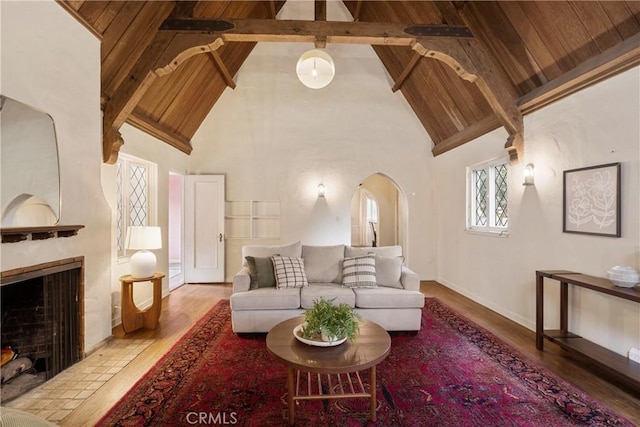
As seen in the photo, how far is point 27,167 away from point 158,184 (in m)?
2.55

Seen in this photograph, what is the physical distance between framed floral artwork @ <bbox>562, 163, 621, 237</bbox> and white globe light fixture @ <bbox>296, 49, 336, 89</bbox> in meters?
2.68

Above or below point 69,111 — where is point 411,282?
below

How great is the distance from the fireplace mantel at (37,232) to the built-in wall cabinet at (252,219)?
3320mm

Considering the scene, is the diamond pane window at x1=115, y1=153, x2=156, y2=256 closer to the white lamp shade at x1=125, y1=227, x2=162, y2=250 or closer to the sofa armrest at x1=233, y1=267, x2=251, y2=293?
the white lamp shade at x1=125, y1=227, x2=162, y2=250

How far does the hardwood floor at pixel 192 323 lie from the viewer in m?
2.08

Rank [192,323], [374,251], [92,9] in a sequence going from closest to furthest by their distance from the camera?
1. [92,9]
2. [192,323]
3. [374,251]

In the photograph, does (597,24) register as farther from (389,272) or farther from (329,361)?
(329,361)

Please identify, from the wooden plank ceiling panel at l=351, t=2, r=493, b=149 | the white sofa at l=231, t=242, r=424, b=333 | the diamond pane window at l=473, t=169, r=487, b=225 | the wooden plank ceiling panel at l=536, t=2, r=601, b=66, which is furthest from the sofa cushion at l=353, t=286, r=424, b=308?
the wooden plank ceiling panel at l=351, t=2, r=493, b=149

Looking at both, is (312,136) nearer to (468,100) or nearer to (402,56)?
(402,56)

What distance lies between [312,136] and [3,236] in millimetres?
4766

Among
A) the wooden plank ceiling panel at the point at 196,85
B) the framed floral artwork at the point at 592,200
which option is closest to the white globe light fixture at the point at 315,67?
the wooden plank ceiling panel at the point at 196,85

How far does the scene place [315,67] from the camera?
129 inches

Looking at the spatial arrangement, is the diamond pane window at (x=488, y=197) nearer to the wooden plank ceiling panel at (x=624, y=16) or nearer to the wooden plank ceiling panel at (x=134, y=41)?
the wooden plank ceiling panel at (x=624, y=16)

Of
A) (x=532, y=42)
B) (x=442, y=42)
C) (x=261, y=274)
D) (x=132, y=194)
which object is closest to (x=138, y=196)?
(x=132, y=194)
